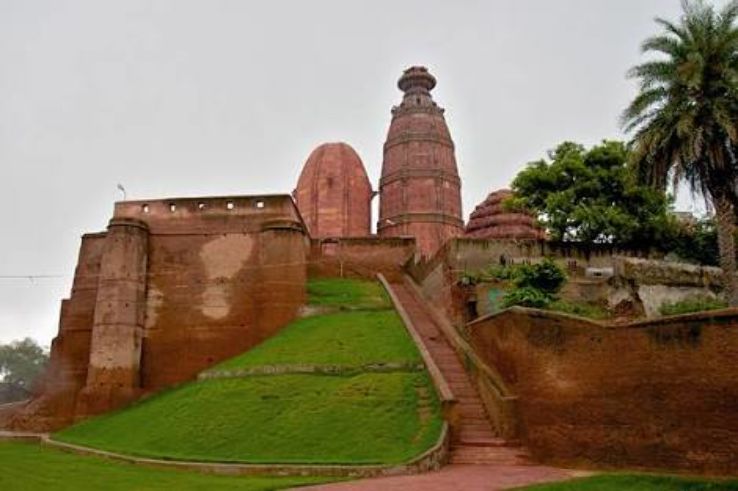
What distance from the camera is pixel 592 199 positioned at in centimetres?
2808

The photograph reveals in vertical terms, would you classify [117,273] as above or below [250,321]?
above

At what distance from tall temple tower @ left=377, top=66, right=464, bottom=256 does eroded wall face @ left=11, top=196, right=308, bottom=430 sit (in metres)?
22.1

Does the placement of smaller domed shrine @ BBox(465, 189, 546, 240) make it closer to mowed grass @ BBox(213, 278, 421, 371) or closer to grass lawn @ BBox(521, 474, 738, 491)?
mowed grass @ BBox(213, 278, 421, 371)

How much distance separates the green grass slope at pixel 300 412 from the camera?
15.8 m

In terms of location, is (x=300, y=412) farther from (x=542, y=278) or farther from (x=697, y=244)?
(x=697, y=244)

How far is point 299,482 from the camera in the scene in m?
13.3

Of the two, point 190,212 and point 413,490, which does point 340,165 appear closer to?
point 190,212

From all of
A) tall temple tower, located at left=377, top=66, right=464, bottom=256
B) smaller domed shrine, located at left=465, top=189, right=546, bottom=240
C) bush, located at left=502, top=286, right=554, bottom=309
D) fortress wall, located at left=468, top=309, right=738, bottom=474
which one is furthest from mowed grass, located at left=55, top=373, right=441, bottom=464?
tall temple tower, located at left=377, top=66, right=464, bottom=256

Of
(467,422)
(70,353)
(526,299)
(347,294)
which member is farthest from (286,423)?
(70,353)

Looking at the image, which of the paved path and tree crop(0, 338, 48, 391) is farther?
tree crop(0, 338, 48, 391)

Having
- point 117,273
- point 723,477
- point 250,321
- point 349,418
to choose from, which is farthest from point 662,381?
point 117,273

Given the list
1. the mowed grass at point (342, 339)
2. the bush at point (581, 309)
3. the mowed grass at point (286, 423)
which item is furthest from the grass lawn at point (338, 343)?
the bush at point (581, 309)

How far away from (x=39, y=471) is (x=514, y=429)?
32.8 ft

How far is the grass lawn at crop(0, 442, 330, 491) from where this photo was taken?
40.8 feet
